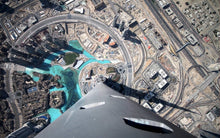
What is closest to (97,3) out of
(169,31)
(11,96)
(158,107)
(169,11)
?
(169,11)

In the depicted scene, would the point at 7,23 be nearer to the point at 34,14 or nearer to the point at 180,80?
the point at 34,14

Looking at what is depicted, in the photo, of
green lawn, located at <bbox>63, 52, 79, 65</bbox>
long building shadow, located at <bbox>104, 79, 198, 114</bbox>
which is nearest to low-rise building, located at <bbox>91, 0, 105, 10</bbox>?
green lawn, located at <bbox>63, 52, 79, 65</bbox>

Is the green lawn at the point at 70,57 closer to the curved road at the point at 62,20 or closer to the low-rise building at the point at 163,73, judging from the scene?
the curved road at the point at 62,20

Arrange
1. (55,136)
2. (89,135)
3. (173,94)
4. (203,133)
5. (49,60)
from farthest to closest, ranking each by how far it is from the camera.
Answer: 1. (49,60)
2. (173,94)
3. (203,133)
4. (55,136)
5. (89,135)

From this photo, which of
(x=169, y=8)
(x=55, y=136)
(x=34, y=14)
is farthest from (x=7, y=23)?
(x=169, y=8)

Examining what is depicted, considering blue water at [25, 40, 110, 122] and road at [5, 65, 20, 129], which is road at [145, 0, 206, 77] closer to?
blue water at [25, 40, 110, 122]
